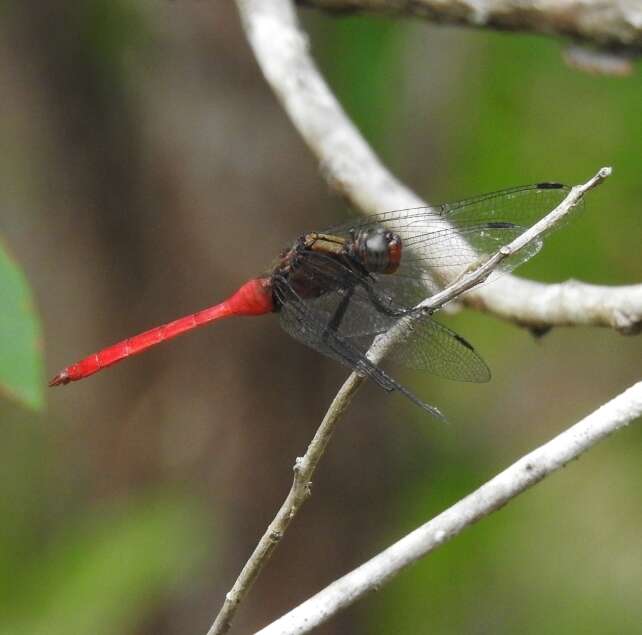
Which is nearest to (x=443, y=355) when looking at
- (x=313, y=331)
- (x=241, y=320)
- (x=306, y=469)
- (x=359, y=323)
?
(x=359, y=323)

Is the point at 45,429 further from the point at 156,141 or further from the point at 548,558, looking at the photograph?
the point at 548,558

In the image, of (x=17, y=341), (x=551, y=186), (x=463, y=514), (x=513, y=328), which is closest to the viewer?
(x=463, y=514)

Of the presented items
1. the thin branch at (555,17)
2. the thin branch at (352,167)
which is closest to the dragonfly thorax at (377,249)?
the thin branch at (352,167)

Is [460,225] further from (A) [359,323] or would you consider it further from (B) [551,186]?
(A) [359,323]

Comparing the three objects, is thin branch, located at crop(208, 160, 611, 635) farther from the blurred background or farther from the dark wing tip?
the blurred background

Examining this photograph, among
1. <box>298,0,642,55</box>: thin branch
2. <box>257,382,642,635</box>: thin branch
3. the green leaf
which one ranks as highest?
<box>298,0,642,55</box>: thin branch

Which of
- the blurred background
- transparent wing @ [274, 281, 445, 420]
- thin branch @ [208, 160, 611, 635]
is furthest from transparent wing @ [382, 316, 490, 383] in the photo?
the blurred background
